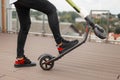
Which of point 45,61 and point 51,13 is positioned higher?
point 51,13

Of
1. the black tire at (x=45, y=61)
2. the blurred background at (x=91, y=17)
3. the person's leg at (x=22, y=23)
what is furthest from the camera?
the blurred background at (x=91, y=17)

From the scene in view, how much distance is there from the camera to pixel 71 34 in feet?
21.9

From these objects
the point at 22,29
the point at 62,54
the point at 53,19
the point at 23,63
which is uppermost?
the point at 53,19

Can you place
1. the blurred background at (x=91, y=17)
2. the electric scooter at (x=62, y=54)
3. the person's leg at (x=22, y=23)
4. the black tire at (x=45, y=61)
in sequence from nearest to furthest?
the electric scooter at (x=62, y=54) → the black tire at (x=45, y=61) → the person's leg at (x=22, y=23) → the blurred background at (x=91, y=17)

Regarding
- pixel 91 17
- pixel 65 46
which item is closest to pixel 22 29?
pixel 65 46

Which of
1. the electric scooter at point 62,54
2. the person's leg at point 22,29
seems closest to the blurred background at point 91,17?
the person's leg at point 22,29

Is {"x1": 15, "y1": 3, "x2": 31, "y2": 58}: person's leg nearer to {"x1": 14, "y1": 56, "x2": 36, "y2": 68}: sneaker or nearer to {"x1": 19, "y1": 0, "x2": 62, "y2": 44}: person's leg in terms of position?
{"x1": 14, "y1": 56, "x2": 36, "y2": 68}: sneaker

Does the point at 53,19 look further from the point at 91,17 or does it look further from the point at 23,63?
the point at 91,17

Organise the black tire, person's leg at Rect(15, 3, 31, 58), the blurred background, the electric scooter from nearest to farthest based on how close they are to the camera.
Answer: the electric scooter
the black tire
person's leg at Rect(15, 3, 31, 58)
the blurred background

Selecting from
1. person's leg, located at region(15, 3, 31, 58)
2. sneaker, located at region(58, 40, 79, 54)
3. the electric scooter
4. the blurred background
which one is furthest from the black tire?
the blurred background

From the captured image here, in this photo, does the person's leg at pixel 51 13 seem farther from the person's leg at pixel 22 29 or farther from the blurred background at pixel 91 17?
the blurred background at pixel 91 17

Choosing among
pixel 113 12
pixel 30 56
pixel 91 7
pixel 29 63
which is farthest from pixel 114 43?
pixel 29 63

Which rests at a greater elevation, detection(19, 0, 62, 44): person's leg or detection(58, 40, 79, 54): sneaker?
detection(19, 0, 62, 44): person's leg

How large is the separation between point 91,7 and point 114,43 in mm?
1186
